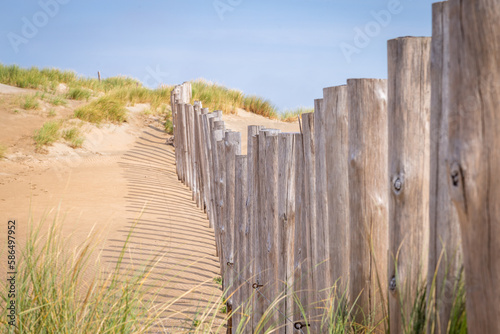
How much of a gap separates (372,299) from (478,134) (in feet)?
3.15

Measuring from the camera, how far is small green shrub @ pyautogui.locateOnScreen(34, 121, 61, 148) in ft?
37.3

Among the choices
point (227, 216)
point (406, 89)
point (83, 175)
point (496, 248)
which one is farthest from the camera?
point (83, 175)

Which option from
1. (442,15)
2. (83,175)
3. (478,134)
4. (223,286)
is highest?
(442,15)

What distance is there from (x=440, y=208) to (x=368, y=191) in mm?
464

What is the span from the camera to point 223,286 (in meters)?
4.55

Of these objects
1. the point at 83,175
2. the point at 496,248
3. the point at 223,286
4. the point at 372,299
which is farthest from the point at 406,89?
the point at 83,175

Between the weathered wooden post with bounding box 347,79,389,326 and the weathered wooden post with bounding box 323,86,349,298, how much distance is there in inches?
4.5

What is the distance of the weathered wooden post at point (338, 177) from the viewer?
7.08ft

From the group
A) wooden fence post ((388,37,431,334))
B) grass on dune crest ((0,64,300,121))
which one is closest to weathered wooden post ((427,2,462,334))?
wooden fence post ((388,37,431,334))

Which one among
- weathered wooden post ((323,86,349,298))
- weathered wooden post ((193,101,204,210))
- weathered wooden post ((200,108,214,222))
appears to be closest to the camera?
weathered wooden post ((323,86,349,298))

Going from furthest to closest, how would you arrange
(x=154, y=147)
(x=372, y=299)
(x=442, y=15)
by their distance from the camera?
(x=154, y=147), (x=372, y=299), (x=442, y=15)

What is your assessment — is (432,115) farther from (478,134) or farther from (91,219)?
(91,219)

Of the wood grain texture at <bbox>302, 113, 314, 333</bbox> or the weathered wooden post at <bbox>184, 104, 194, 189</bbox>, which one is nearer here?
the wood grain texture at <bbox>302, 113, 314, 333</bbox>

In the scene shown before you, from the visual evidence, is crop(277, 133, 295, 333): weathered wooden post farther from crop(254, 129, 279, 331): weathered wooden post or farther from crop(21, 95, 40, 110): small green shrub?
crop(21, 95, 40, 110): small green shrub
